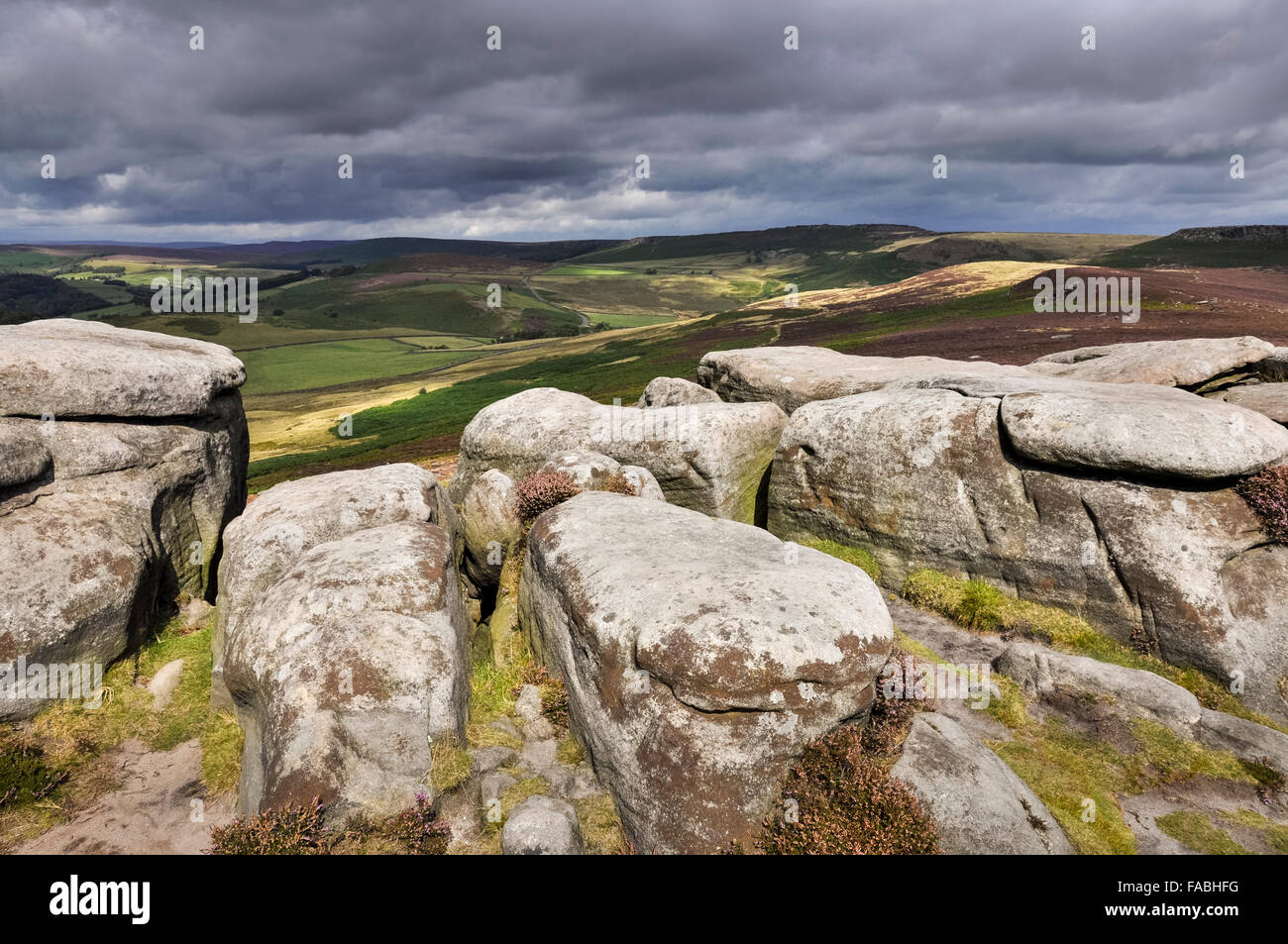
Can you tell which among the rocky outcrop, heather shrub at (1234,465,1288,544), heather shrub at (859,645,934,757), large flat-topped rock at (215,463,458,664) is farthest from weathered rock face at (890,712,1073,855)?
large flat-topped rock at (215,463,458,664)

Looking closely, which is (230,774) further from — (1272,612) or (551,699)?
(1272,612)

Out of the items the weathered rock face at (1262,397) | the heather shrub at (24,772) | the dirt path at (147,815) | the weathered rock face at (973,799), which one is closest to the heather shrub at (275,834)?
the dirt path at (147,815)

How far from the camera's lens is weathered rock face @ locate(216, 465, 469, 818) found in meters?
12.6

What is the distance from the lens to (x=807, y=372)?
30547mm

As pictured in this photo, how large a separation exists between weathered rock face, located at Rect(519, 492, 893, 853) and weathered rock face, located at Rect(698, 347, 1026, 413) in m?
15.0

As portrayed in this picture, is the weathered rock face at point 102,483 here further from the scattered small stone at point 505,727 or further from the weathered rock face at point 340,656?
the scattered small stone at point 505,727

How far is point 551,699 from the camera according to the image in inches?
602

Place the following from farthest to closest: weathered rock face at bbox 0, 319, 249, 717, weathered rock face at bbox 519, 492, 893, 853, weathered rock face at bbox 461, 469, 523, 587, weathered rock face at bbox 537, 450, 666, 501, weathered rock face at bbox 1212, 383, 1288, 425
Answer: weathered rock face at bbox 537, 450, 666, 501 < weathered rock face at bbox 1212, 383, 1288, 425 < weathered rock face at bbox 461, 469, 523, 587 < weathered rock face at bbox 0, 319, 249, 717 < weathered rock face at bbox 519, 492, 893, 853

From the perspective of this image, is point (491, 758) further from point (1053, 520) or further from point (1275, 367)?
point (1275, 367)

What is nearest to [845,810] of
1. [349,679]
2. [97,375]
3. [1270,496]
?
[349,679]

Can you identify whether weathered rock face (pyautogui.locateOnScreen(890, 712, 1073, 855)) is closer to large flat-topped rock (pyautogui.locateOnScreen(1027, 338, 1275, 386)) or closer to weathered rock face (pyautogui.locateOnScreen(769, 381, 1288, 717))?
weathered rock face (pyautogui.locateOnScreen(769, 381, 1288, 717))

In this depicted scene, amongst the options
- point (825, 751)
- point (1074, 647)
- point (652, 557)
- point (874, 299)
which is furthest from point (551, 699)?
point (874, 299)

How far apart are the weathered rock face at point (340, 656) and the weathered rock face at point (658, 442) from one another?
307 inches

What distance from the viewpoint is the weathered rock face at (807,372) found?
1088 inches
